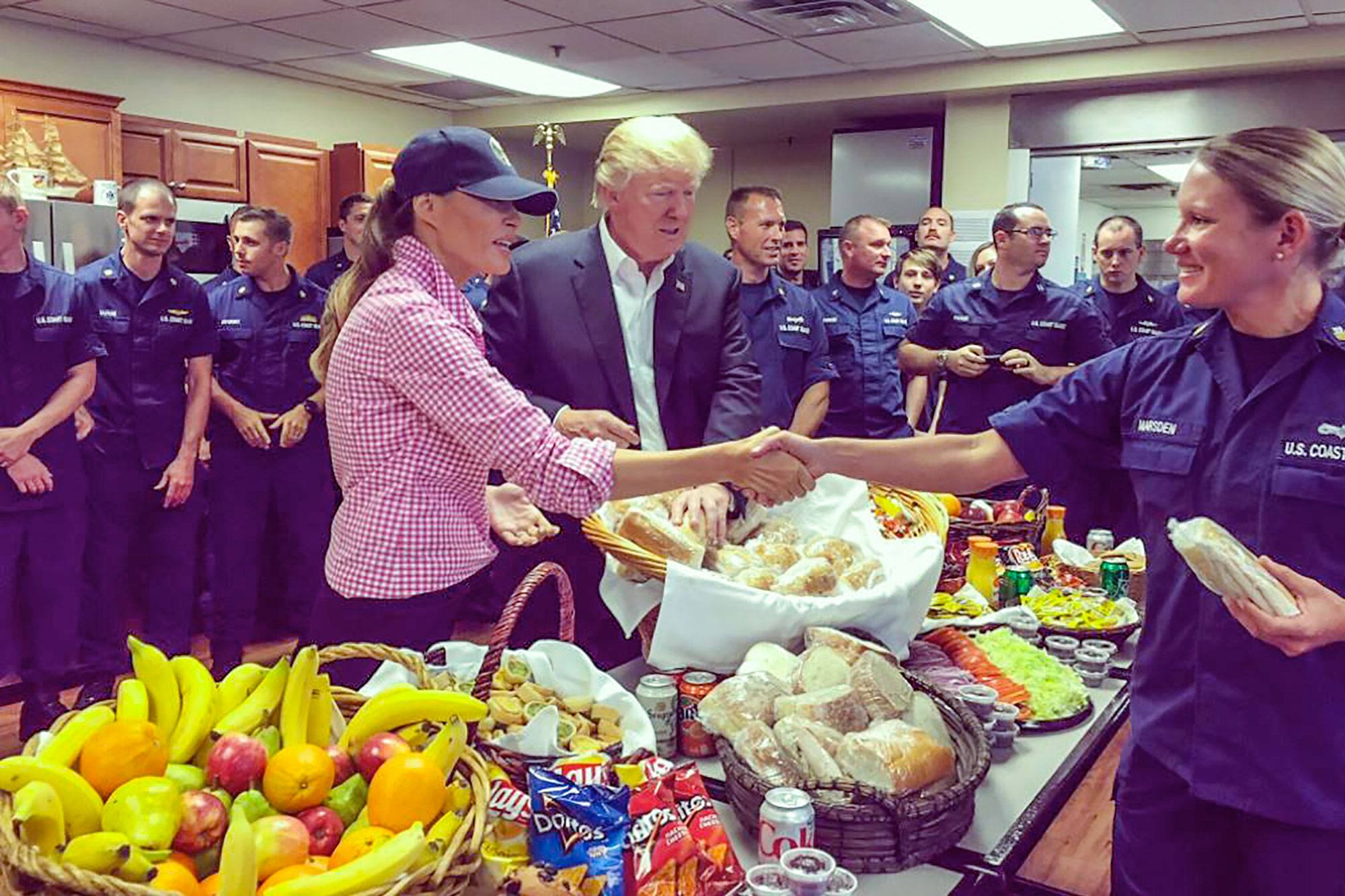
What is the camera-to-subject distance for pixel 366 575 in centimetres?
169

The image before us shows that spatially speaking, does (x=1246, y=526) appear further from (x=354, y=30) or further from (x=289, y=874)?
(x=354, y=30)

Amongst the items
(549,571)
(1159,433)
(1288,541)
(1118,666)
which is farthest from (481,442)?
(1118,666)

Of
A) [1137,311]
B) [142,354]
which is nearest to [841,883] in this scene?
[142,354]

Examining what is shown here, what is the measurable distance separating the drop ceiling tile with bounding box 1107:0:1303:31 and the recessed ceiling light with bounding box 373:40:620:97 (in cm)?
355

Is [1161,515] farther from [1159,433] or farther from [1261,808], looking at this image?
[1261,808]

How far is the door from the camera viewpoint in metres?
7.47

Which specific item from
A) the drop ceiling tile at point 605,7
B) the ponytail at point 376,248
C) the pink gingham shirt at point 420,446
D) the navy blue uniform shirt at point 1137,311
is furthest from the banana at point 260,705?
the drop ceiling tile at point 605,7

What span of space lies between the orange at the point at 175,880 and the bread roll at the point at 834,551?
48.3 inches

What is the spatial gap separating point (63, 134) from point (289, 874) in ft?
20.4

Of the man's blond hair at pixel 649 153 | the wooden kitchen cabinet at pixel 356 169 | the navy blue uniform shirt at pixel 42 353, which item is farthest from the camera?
the wooden kitchen cabinet at pixel 356 169

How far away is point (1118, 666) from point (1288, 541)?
2.66 feet

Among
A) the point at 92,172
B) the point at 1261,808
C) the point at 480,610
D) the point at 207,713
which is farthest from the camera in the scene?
the point at 92,172

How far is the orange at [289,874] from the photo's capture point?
97 cm

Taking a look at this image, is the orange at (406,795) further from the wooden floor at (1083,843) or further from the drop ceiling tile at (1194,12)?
the drop ceiling tile at (1194,12)
